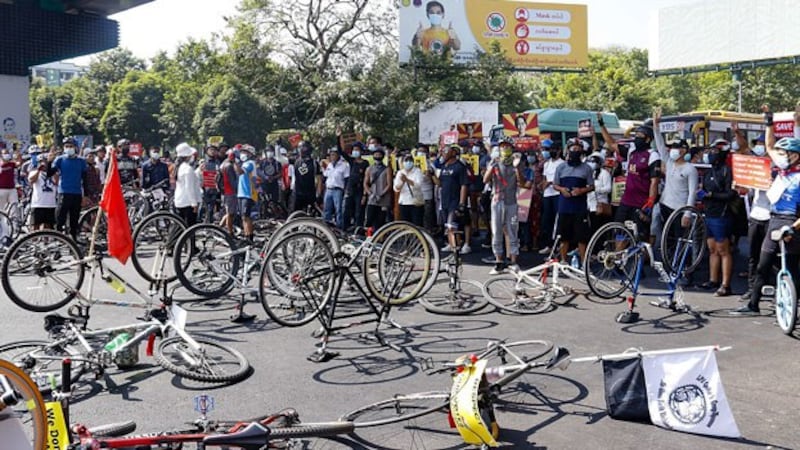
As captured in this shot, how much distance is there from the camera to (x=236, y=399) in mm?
5594

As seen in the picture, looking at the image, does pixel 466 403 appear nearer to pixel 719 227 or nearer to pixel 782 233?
pixel 782 233

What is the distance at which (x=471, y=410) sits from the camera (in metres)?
4.47

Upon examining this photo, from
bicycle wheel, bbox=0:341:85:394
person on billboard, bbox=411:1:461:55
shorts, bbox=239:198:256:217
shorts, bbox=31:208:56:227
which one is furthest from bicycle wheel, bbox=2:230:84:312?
person on billboard, bbox=411:1:461:55

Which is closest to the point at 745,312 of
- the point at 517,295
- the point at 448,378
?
the point at 517,295

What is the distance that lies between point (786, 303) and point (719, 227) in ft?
7.16

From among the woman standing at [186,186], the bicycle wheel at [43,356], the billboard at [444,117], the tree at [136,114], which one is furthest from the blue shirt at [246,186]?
the tree at [136,114]

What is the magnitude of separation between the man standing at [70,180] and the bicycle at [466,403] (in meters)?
9.04

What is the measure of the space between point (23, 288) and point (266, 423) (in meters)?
5.17

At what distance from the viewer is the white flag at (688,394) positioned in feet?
15.6

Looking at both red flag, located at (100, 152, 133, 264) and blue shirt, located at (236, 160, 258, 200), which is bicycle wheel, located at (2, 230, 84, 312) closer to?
red flag, located at (100, 152, 133, 264)

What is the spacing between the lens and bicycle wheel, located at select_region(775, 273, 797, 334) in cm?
718

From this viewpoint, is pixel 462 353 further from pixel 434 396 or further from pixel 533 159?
pixel 533 159

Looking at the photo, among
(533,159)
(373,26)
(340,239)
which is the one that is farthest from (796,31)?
(340,239)

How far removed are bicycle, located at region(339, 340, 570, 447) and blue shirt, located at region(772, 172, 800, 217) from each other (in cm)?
393
